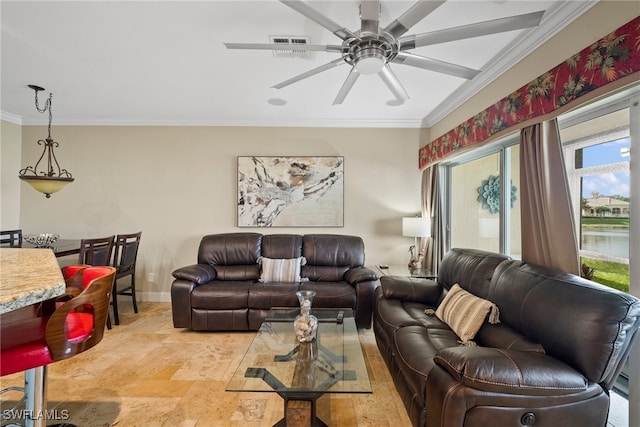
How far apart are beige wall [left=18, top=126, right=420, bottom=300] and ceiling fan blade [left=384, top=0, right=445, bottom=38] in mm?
2720

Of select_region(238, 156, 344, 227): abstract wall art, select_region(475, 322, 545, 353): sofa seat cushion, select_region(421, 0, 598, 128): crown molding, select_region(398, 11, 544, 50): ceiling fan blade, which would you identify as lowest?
select_region(475, 322, 545, 353): sofa seat cushion

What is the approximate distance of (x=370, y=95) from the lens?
3.39 meters

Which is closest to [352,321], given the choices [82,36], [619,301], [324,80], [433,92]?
[619,301]

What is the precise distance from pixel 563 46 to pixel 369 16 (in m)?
1.45

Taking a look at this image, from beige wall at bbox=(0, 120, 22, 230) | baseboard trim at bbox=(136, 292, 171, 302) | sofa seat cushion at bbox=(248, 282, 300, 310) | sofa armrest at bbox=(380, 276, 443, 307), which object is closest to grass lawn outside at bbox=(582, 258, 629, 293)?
sofa armrest at bbox=(380, 276, 443, 307)

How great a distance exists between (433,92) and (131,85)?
10.9ft

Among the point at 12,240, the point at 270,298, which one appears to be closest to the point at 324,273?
the point at 270,298

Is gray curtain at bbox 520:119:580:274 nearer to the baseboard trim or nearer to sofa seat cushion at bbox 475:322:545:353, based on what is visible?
sofa seat cushion at bbox 475:322:545:353

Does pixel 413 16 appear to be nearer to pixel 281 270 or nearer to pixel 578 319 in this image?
pixel 578 319

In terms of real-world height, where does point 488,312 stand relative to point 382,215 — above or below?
below

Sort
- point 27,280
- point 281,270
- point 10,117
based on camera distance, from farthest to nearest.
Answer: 1. point 10,117
2. point 281,270
3. point 27,280

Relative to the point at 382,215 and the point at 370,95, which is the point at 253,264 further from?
the point at 370,95

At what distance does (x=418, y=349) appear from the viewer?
181 cm

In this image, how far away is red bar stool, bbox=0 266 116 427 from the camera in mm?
1235
